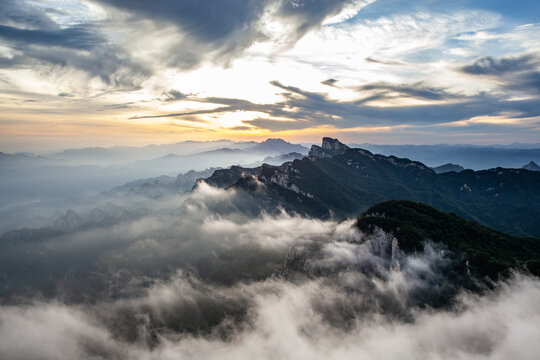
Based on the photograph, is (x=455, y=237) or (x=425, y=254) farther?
(x=455, y=237)

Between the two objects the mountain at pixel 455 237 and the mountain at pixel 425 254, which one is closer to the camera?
the mountain at pixel 425 254

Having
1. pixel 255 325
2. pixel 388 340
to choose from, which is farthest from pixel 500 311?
pixel 255 325

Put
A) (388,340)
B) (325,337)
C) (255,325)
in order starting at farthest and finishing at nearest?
(255,325) → (325,337) → (388,340)

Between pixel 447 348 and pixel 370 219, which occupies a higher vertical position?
pixel 370 219

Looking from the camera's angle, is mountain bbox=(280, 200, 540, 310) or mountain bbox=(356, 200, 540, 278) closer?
mountain bbox=(280, 200, 540, 310)

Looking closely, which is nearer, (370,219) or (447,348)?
(447,348)

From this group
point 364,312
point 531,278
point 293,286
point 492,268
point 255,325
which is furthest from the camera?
point 255,325

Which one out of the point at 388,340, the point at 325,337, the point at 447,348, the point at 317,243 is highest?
the point at 317,243

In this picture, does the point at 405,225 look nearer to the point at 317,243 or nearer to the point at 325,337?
the point at 317,243

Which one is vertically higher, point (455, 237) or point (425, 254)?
point (455, 237)

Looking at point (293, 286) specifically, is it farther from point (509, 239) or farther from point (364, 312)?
point (509, 239)
